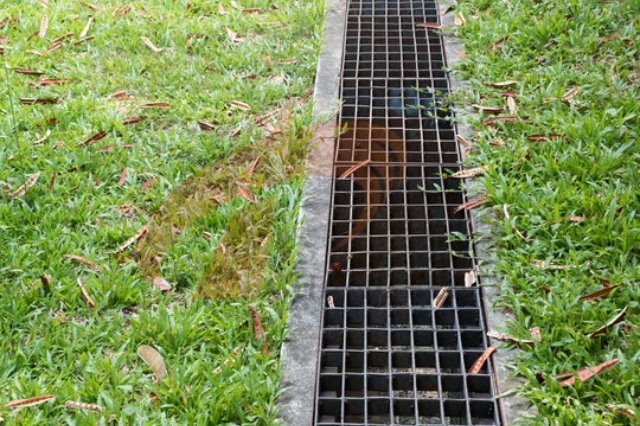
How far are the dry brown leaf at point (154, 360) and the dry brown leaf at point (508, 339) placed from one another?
1226 millimetres

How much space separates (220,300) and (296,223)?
59 centimetres

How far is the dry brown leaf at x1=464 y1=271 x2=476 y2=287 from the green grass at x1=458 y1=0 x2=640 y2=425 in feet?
0.30

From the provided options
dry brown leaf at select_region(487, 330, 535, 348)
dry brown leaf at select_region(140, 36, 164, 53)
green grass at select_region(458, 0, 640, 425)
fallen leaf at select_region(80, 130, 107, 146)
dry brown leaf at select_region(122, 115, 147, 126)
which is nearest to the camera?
green grass at select_region(458, 0, 640, 425)

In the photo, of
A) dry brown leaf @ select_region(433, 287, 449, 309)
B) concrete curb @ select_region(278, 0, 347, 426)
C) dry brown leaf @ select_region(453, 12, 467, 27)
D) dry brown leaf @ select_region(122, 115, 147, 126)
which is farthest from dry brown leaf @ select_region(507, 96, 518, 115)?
dry brown leaf @ select_region(122, 115, 147, 126)

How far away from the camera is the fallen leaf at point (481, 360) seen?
9.83ft

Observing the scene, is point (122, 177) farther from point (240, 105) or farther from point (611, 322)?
point (611, 322)

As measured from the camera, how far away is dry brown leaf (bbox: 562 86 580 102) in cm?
445

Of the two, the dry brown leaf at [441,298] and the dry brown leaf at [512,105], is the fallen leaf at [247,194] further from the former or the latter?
the dry brown leaf at [512,105]

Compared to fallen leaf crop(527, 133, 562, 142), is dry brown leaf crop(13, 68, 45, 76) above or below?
below

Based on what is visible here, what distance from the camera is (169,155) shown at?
430 cm

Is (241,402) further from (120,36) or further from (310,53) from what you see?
(120,36)

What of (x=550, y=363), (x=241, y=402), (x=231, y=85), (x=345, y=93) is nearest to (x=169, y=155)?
(x=231, y=85)

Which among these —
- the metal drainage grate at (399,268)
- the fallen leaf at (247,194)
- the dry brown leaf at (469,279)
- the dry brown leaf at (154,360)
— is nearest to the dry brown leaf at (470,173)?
the metal drainage grate at (399,268)

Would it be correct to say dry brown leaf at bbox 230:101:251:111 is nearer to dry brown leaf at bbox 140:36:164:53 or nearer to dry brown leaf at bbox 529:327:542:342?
dry brown leaf at bbox 140:36:164:53
